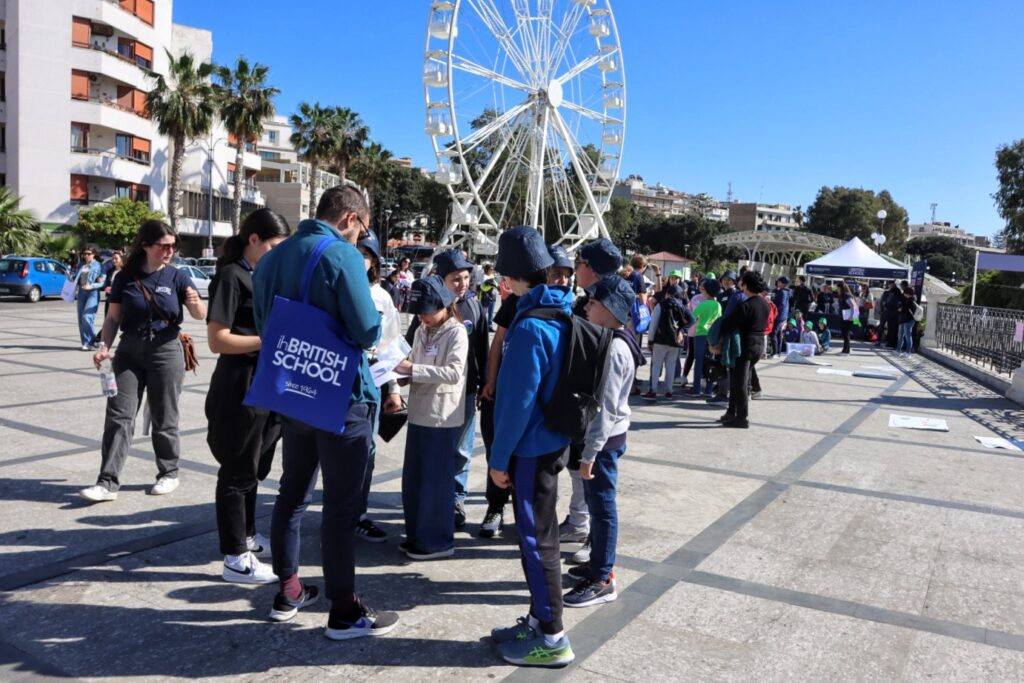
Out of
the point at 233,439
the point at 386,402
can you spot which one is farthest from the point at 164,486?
the point at 386,402

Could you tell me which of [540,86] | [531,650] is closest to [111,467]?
[531,650]

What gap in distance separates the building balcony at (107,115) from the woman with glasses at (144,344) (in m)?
42.4

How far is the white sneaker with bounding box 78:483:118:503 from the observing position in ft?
16.2

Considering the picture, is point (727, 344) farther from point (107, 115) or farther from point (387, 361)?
point (107, 115)

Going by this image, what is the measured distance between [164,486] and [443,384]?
2.27 metres

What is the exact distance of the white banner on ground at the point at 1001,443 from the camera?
8250 mm

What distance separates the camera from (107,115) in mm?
41750

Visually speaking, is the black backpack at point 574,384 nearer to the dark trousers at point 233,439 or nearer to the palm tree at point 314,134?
the dark trousers at point 233,439

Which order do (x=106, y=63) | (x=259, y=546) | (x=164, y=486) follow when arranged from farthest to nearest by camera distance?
(x=106, y=63)
(x=164, y=486)
(x=259, y=546)

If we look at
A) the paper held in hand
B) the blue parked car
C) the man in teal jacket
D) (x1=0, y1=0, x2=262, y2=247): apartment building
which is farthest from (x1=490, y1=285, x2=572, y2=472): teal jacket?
(x1=0, y1=0, x2=262, y2=247): apartment building

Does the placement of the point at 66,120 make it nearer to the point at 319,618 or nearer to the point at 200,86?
the point at 200,86

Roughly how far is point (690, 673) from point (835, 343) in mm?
21230

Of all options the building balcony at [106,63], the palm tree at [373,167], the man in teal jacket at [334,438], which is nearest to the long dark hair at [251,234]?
the man in teal jacket at [334,438]

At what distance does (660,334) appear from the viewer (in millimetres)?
10727
